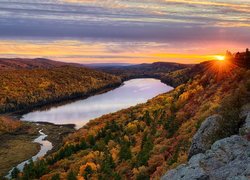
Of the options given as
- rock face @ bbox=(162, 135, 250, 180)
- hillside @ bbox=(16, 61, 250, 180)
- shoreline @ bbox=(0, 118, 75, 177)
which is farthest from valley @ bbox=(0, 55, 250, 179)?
rock face @ bbox=(162, 135, 250, 180)

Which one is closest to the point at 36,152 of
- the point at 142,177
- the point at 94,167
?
the point at 94,167

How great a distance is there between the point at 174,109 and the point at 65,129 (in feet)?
265

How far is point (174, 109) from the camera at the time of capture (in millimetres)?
52500

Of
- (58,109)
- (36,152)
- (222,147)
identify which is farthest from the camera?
(58,109)

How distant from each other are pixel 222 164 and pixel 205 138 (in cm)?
415

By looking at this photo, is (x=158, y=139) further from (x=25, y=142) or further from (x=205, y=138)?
(x=25, y=142)

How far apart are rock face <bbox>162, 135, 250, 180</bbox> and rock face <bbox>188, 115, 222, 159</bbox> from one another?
222 cm

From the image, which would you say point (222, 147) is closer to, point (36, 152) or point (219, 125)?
point (219, 125)

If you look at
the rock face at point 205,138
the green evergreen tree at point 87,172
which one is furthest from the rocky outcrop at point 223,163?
the green evergreen tree at point 87,172

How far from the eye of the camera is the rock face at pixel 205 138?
18766 millimetres

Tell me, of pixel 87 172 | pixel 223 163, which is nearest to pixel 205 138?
pixel 223 163

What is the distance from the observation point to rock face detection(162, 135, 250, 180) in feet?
45.0

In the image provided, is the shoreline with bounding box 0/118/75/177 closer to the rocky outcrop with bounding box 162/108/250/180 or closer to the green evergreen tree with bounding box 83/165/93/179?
the green evergreen tree with bounding box 83/165/93/179

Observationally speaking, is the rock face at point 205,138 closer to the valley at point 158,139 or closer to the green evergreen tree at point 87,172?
the valley at point 158,139
